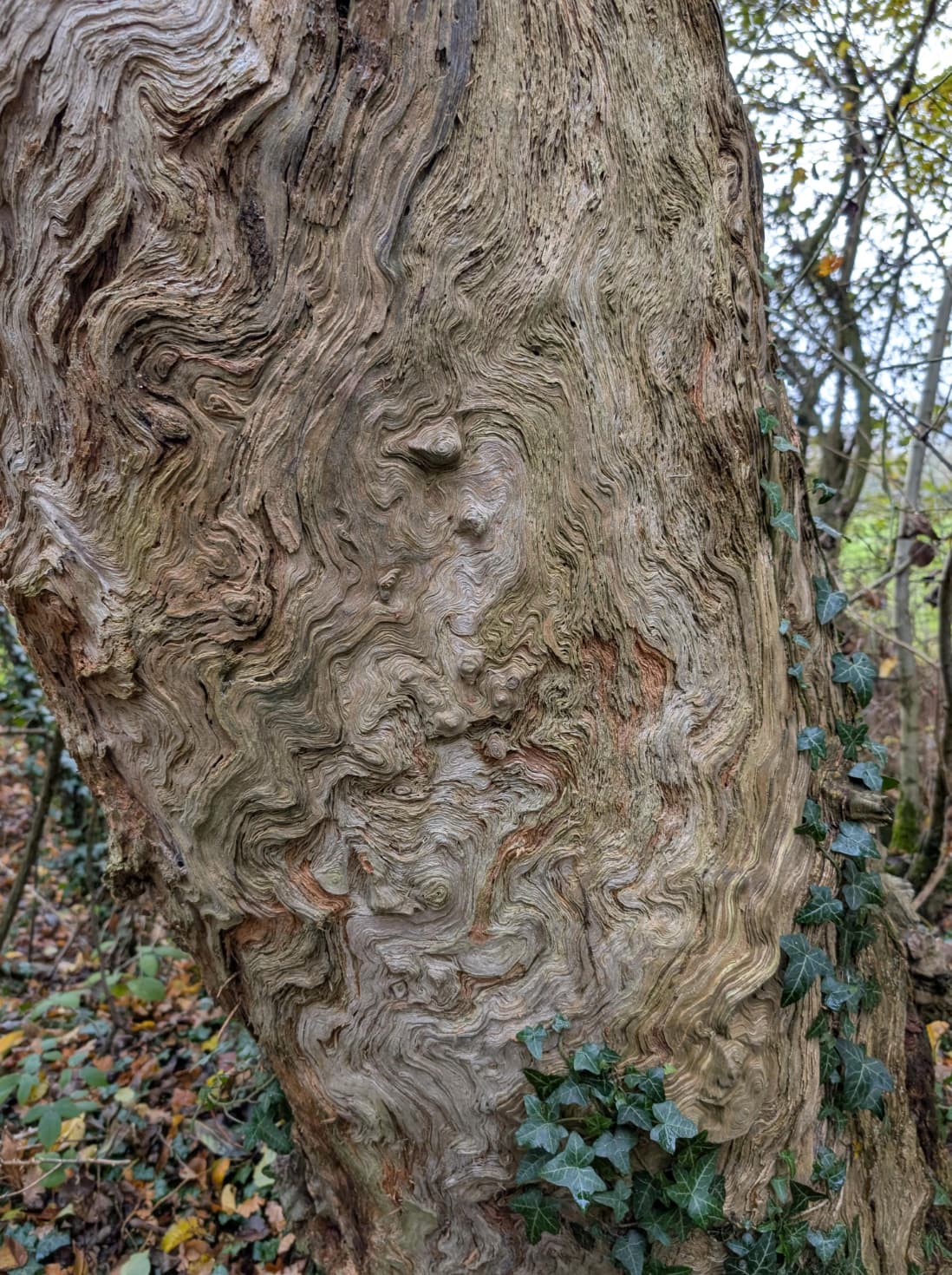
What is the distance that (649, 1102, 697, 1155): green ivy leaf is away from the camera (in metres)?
1.87

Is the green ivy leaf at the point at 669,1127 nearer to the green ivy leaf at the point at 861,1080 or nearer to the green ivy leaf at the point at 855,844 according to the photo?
the green ivy leaf at the point at 861,1080

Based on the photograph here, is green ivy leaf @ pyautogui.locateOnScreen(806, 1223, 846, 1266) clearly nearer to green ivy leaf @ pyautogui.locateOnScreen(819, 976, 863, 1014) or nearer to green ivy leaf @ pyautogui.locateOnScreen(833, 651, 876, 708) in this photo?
green ivy leaf @ pyautogui.locateOnScreen(819, 976, 863, 1014)

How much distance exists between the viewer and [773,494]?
226 centimetres

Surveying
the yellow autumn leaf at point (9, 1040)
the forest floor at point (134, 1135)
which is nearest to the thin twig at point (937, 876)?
the forest floor at point (134, 1135)

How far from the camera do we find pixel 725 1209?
2.05m

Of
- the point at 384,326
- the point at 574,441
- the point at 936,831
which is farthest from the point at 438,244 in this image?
the point at 936,831

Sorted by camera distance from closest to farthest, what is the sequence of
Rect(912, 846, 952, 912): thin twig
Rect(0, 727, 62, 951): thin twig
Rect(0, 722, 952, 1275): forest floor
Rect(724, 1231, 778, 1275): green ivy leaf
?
1. Rect(724, 1231, 778, 1275): green ivy leaf
2. Rect(0, 722, 952, 1275): forest floor
3. Rect(0, 727, 62, 951): thin twig
4. Rect(912, 846, 952, 912): thin twig

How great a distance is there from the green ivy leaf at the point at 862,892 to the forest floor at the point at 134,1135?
1.84 m

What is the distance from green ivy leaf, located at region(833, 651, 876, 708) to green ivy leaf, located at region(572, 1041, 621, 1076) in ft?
4.31

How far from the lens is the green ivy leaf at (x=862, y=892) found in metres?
2.24

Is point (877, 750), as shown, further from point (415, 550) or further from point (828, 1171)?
point (415, 550)

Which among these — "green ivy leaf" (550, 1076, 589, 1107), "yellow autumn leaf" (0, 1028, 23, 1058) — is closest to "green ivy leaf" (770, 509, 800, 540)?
"green ivy leaf" (550, 1076, 589, 1107)

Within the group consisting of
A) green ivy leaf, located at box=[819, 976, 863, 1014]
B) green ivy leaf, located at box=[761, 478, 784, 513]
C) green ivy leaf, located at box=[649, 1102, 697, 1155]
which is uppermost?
green ivy leaf, located at box=[761, 478, 784, 513]

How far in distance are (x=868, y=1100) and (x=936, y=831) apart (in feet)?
7.19
